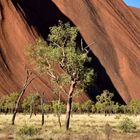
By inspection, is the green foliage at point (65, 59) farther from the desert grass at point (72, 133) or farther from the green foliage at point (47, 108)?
the green foliage at point (47, 108)

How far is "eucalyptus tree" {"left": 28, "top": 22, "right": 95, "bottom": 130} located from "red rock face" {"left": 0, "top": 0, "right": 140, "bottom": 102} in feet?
185

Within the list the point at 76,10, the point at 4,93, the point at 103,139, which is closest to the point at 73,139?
the point at 103,139

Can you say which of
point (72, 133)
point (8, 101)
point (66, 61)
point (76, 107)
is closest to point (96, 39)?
point (76, 107)

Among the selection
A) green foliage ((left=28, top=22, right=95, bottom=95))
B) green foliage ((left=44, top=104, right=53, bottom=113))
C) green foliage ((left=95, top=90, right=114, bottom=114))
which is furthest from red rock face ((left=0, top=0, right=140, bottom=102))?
green foliage ((left=28, top=22, right=95, bottom=95))

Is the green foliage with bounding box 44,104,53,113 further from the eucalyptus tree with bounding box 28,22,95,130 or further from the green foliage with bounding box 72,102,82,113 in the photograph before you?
the eucalyptus tree with bounding box 28,22,95,130

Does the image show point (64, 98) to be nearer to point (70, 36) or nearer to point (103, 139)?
point (70, 36)

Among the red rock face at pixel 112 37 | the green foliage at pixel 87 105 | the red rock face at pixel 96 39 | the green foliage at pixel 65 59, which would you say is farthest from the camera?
the red rock face at pixel 112 37

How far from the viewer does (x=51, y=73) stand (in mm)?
34938

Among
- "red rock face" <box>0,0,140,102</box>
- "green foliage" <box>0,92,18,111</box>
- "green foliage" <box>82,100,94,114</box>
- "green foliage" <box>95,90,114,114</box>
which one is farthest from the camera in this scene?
"green foliage" <box>95,90,114,114</box>

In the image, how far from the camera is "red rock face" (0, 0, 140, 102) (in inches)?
3888

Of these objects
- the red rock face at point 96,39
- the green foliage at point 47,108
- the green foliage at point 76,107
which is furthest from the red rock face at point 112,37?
the green foliage at point 47,108

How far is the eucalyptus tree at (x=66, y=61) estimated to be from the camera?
1337 inches

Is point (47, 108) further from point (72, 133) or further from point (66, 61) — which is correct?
point (72, 133)

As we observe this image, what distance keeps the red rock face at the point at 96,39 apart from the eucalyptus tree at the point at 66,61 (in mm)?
56394
